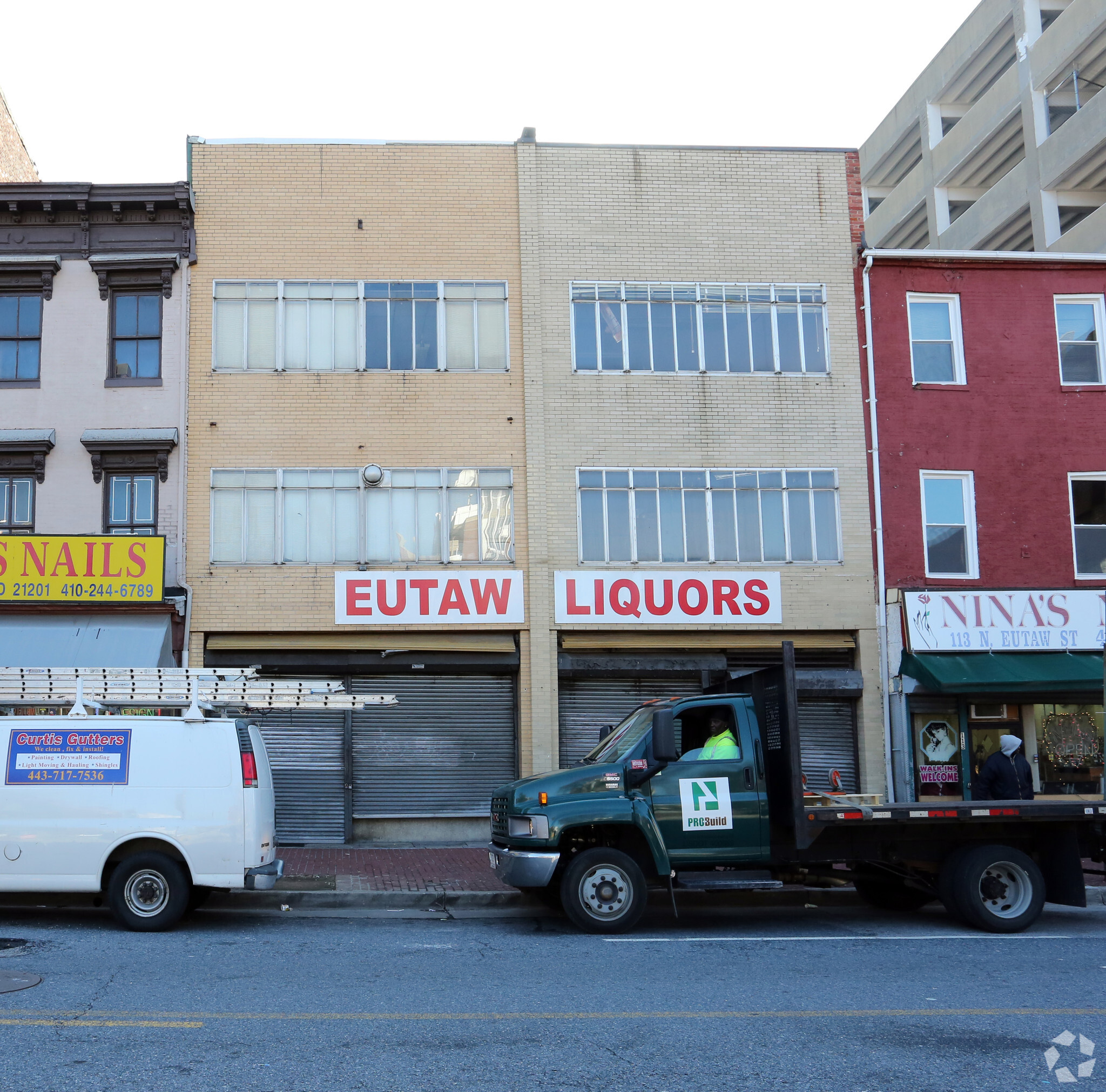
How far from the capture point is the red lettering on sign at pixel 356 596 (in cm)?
1793

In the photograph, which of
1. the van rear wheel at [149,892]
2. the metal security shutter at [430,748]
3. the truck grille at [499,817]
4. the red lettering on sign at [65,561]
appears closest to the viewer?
the van rear wheel at [149,892]

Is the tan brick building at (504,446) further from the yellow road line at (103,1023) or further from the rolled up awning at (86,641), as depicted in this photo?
the yellow road line at (103,1023)

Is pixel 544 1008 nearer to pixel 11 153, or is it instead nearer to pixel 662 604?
pixel 662 604

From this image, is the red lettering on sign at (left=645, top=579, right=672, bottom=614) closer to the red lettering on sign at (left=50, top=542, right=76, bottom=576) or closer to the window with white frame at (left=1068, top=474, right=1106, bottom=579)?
the window with white frame at (left=1068, top=474, right=1106, bottom=579)

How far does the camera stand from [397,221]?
1923 cm

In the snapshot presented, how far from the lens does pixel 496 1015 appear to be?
7.33 metres

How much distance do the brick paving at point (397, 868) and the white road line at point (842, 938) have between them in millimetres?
3033

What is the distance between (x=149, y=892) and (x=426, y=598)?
7969 mm

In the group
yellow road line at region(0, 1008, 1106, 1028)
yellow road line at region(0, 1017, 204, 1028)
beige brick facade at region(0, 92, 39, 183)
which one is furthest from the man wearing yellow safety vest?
beige brick facade at region(0, 92, 39, 183)

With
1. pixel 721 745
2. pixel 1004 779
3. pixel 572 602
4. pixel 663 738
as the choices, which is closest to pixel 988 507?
pixel 1004 779

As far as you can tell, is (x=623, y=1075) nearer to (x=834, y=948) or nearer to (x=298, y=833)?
(x=834, y=948)

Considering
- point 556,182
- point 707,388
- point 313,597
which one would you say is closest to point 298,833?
point 313,597

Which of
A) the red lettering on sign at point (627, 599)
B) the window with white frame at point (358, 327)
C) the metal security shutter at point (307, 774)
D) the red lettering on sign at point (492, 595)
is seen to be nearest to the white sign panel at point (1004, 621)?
the red lettering on sign at point (627, 599)

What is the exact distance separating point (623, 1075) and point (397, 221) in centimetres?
1577
